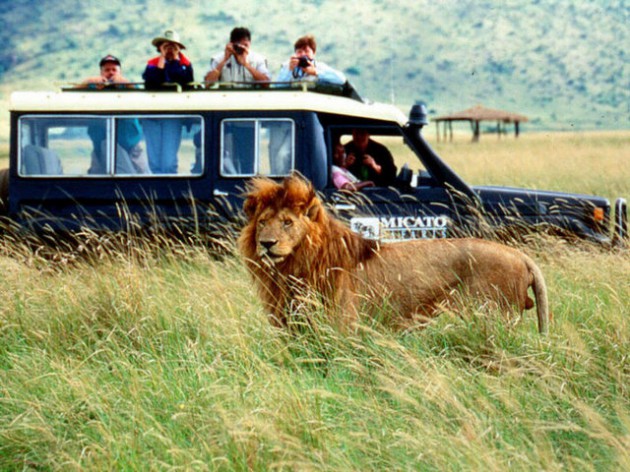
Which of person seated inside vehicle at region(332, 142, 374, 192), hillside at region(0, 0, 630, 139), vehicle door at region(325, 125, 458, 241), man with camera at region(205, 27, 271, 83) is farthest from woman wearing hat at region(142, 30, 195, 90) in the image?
hillside at region(0, 0, 630, 139)

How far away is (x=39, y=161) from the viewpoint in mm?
8609

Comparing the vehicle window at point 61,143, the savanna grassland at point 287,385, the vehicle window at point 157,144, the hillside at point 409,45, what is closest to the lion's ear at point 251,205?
the savanna grassland at point 287,385

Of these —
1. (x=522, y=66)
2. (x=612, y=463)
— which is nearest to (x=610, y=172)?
(x=612, y=463)

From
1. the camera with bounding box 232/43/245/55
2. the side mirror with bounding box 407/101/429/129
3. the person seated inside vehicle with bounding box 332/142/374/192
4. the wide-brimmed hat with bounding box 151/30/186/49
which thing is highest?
the wide-brimmed hat with bounding box 151/30/186/49

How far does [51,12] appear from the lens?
417ft

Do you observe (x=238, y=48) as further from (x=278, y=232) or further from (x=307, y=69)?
(x=278, y=232)

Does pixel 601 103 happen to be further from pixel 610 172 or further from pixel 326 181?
pixel 326 181

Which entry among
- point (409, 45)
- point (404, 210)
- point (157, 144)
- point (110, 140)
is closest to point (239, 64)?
point (157, 144)

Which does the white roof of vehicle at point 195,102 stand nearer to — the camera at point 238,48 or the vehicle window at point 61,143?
the vehicle window at point 61,143

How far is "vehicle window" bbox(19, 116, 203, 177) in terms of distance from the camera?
8.58 meters

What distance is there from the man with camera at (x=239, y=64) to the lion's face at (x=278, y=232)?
3962mm

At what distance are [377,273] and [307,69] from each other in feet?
12.3

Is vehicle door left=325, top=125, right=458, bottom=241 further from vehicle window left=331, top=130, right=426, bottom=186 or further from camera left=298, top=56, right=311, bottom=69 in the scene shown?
camera left=298, top=56, right=311, bottom=69

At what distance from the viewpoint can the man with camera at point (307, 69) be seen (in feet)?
29.6
